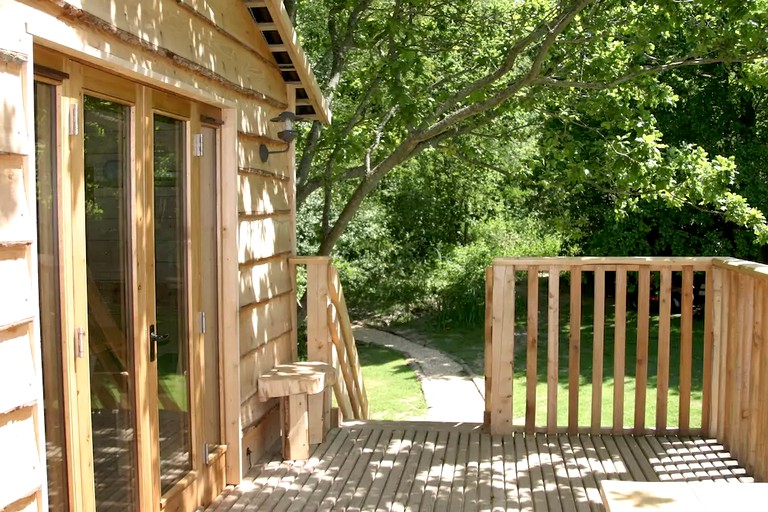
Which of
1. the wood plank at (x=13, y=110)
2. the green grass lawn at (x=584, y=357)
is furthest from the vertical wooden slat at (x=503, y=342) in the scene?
the wood plank at (x=13, y=110)

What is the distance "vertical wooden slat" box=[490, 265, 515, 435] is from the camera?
5.84m

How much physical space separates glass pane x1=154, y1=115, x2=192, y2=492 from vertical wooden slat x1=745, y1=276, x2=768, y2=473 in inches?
123

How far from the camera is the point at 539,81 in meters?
7.96

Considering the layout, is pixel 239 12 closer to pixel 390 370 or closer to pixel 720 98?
pixel 390 370

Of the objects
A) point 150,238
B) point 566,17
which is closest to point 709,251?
point 566,17

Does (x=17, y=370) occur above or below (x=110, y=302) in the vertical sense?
below

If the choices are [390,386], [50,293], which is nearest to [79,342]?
[50,293]

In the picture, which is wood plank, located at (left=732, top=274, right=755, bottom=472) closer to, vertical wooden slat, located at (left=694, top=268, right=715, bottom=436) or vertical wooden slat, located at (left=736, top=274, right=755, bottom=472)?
vertical wooden slat, located at (left=736, top=274, right=755, bottom=472)

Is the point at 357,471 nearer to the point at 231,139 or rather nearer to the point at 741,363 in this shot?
the point at 231,139

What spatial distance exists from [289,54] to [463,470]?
2896 mm

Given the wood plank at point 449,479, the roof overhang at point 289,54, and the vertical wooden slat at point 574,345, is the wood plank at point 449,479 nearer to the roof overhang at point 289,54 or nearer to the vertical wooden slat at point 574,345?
the vertical wooden slat at point 574,345

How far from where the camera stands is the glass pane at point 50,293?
9.70ft

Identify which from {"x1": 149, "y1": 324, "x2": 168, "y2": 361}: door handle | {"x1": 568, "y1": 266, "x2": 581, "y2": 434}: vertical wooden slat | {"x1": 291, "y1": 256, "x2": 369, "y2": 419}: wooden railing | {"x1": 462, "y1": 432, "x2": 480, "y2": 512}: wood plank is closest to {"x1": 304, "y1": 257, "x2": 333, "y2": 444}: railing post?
{"x1": 291, "y1": 256, "x2": 369, "y2": 419}: wooden railing

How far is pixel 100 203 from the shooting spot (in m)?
3.43
